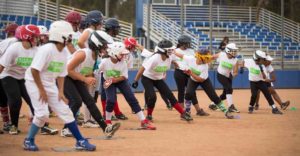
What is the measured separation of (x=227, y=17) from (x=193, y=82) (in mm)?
24430

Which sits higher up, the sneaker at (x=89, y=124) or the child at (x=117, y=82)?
the child at (x=117, y=82)

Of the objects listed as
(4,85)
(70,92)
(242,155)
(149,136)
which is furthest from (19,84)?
(242,155)

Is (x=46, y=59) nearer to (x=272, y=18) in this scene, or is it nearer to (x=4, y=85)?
(x=4, y=85)

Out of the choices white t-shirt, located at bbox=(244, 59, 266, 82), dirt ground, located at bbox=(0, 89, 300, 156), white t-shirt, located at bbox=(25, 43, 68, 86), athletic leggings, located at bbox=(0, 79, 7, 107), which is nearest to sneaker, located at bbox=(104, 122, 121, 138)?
dirt ground, located at bbox=(0, 89, 300, 156)

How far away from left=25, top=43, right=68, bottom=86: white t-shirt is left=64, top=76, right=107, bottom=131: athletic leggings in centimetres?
122

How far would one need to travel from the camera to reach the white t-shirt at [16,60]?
1145cm

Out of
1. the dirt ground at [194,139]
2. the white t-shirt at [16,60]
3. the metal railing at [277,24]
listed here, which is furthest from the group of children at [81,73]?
the metal railing at [277,24]

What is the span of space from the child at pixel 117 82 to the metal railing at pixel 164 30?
19253mm

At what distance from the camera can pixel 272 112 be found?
56.5 feet

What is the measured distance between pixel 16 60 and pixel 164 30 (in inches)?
883

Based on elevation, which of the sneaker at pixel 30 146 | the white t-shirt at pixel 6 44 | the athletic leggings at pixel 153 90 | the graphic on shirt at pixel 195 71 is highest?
the white t-shirt at pixel 6 44

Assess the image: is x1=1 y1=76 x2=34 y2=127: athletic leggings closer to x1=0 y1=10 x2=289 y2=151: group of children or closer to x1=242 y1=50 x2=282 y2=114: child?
x1=0 y1=10 x2=289 y2=151: group of children

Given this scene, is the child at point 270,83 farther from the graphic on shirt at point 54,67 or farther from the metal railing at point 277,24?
the metal railing at point 277,24

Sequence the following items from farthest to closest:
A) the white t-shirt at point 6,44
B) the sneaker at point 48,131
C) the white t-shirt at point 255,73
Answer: the white t-shirt at point 255,73, the white t-shirt at point 6,44, the sneaker at point 48,131
